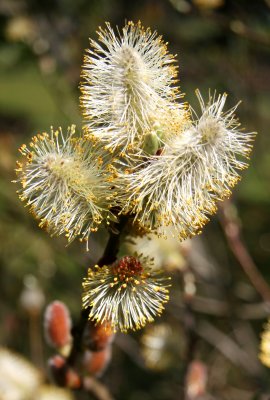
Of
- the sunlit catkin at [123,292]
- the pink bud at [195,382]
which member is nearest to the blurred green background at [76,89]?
the pink bud at [195,382]

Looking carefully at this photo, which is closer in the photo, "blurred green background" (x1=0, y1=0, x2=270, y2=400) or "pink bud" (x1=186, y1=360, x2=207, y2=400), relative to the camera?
"pink bud" (x1=186, y1=360, x2=207, y2=400)

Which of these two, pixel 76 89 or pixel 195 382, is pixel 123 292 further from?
pixel 76 89

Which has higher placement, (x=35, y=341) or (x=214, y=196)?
(x=214, y=196)

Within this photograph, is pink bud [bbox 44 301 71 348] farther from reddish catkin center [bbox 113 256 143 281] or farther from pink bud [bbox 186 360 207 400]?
pink bud [bbox 186 360 207 400]

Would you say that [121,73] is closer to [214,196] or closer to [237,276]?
[214,196]

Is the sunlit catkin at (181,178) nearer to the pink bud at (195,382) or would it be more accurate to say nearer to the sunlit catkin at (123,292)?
the sunlit catkin at (123,292)

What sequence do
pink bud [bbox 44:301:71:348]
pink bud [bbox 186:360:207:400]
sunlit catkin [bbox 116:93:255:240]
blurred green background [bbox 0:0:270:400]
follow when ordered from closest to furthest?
sunlit catkin [bbox 116:93:255:240] → pink bud [bbox 44:301:71:348] → pink bud [bbox 186:360:207:400] → blurred green background [bbox 0:0:270:400]

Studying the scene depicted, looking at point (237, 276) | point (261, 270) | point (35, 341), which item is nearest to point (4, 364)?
point (35, 341)

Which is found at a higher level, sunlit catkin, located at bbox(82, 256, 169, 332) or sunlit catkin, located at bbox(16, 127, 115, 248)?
sunlit catkin, located at bbox(16, 127, 115, 248)

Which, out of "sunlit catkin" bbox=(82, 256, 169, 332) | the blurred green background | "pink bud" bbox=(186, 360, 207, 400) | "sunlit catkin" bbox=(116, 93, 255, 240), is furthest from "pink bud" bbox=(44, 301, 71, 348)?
the blurred green background
